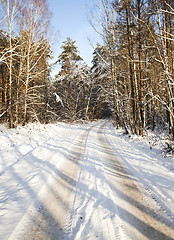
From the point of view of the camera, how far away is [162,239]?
2.01 metres

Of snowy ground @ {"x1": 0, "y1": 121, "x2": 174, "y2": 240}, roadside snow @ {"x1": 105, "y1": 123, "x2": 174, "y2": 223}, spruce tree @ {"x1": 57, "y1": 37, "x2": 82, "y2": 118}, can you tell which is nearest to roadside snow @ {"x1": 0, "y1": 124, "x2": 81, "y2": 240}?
snowy ground @ {"x1": 0, "y1": 121, "x2": 174, "y2": 240}

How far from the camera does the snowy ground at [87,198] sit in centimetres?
219

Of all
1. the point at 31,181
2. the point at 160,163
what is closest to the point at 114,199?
the point at 31,181

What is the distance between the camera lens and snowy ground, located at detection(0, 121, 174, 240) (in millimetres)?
2193

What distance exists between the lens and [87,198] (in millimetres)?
3008

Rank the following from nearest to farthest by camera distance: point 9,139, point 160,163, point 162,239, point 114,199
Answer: point 162,239, point 114,199, point 160,163, point 9,139

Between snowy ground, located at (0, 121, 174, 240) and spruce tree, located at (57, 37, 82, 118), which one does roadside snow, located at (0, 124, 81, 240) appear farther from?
spruce tree, located at (57, 37, 82, 118)

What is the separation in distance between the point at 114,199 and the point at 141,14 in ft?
36.6

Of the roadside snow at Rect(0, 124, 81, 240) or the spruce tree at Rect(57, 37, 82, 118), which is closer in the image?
the roadside snow at Rect(0, 124, 81, 240)

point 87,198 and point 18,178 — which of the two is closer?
point 87,198

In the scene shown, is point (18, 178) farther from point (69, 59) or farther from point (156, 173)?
point (69, 59)

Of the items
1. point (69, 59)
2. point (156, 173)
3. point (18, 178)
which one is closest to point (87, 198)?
point (18, 178)

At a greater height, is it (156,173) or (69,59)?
(69,59)

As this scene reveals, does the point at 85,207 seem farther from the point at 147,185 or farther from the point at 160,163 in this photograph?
the point at 160,163
